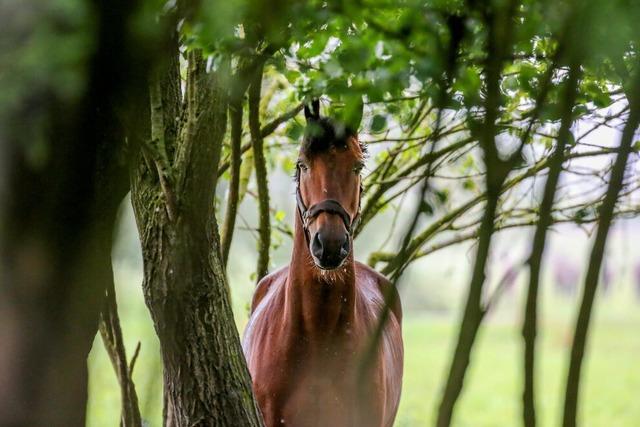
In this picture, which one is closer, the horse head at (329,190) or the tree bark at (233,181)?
the horse head at (329,190)

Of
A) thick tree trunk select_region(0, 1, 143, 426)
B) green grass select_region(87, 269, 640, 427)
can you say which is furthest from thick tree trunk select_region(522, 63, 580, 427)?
green grass select_region(87, 269, 640, 427)

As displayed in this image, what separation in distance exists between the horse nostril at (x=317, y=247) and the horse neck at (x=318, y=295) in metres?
0.21

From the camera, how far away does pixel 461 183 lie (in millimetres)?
4789

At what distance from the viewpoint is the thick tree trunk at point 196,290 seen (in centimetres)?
238

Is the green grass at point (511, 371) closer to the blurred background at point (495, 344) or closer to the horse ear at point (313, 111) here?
the blurred background at point (495, 344)

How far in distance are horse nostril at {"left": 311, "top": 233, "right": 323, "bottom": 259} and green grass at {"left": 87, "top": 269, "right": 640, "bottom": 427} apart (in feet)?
32.4

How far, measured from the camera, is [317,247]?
3104 millimetres

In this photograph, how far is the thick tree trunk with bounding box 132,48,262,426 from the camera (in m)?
2.38

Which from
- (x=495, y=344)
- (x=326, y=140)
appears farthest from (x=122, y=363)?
(x=495, y=344)

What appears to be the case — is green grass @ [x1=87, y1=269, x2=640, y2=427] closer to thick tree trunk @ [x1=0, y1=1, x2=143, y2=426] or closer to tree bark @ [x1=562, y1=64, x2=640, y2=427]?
thick tree trunk @ [x1=0, y1=1, x2=143, y2=426]

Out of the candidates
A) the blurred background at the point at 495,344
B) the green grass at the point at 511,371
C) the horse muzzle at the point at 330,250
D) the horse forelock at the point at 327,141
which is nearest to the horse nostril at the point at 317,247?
the horse muzzle at the point at 330,250

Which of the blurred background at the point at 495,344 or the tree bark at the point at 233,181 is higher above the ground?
the blurred background at the point at 495,344

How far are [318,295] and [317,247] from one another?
0.99ft

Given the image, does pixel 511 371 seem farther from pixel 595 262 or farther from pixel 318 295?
pixel 595 262
